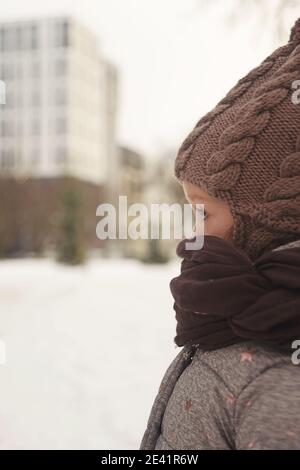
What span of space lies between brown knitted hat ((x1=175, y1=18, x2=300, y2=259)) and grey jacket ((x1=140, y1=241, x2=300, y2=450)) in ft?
0.39

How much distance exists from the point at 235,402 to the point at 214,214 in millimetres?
210

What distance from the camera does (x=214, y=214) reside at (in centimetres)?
64

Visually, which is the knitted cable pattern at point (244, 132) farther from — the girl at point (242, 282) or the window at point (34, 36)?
the window at point (34, 36)

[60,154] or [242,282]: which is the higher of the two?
[60,154]

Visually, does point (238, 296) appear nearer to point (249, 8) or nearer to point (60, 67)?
point (249, 8)

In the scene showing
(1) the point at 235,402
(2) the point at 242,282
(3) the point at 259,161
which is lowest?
(1) the point at 235,402

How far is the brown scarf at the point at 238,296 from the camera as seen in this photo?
20.8 inches

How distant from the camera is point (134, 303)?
6.48 m

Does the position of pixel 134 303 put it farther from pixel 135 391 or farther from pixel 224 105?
pixel 224 105

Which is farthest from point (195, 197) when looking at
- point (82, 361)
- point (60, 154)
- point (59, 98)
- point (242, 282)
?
point (59, 98)

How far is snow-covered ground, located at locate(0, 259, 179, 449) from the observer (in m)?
2.62

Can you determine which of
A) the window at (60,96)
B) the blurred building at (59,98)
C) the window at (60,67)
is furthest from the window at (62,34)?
the window at (60,96)

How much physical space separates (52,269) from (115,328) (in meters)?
6.31
